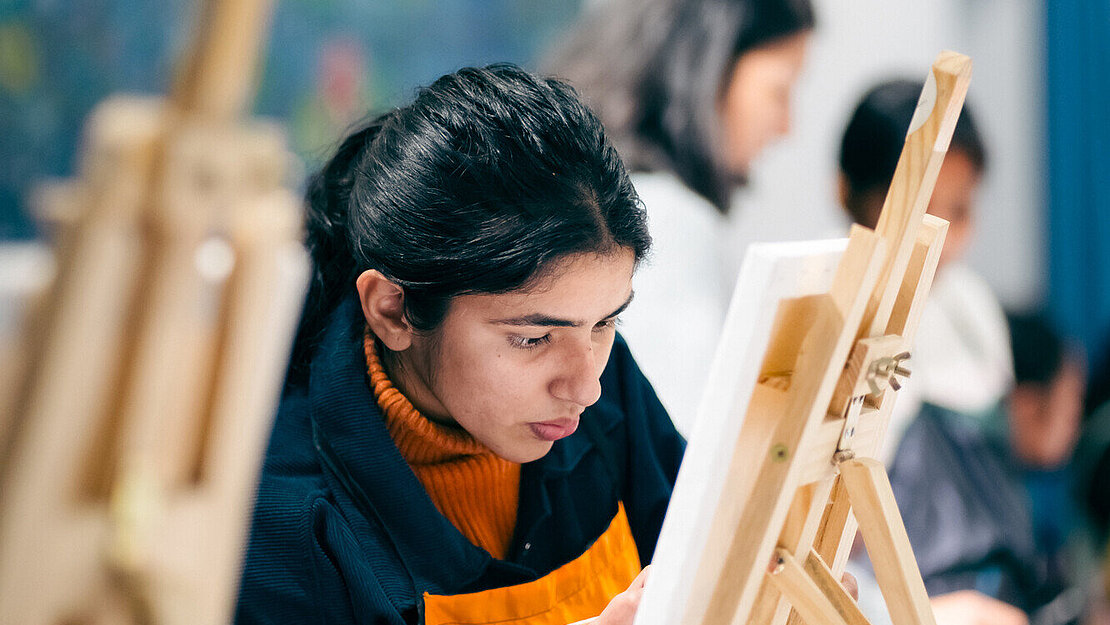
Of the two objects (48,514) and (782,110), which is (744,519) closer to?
(48,514)

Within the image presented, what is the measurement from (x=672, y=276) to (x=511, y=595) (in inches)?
26.3

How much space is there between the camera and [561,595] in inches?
37.1

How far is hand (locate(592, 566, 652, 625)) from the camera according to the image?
0.79 m

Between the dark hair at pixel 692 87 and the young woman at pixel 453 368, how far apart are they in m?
0.83

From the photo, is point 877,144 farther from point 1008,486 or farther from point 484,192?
point 484,192

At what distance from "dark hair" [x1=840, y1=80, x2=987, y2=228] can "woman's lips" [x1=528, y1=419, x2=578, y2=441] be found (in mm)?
1089

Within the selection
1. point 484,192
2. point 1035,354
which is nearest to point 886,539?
point 484,192

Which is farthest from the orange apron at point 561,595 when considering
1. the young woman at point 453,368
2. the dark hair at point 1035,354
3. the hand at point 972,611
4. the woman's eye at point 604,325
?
the dark hair at point 1035,354

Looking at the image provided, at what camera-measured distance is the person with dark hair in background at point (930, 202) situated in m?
1.82

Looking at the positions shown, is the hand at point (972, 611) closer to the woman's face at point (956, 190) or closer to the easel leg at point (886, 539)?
the woman's face at point (956, 190)

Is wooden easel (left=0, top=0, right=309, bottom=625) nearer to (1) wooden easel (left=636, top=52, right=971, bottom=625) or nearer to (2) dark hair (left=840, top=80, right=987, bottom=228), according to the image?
(1) wooden easel (left=636, top=52, right=971, bottom=625)

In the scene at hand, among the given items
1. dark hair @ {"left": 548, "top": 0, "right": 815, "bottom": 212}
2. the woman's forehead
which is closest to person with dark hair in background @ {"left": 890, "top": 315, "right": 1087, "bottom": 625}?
dark hair @ {"left": 548, "top": 0, "right": 815, "bottom": 212}

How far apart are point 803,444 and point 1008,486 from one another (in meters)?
1.60

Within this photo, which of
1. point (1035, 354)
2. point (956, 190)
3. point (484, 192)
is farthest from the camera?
point (1035, 354)
